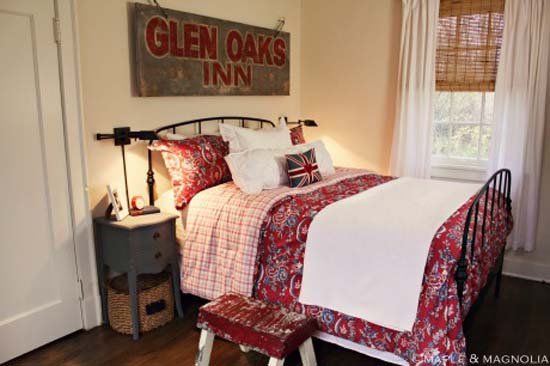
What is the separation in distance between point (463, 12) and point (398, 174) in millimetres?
1368

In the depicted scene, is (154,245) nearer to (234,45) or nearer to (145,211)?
(145,211)

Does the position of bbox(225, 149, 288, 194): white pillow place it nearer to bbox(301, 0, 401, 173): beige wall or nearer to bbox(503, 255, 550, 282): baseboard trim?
bbox(301, 0, 401, 173): beige wall

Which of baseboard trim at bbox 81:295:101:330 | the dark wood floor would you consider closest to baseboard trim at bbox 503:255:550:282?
the dark wood floor

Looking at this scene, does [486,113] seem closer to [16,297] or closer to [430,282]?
[430,282]

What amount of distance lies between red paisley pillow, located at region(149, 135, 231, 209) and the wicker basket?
19.6 inches

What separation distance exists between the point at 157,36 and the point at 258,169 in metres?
1.12

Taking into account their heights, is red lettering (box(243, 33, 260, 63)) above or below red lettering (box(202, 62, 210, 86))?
above

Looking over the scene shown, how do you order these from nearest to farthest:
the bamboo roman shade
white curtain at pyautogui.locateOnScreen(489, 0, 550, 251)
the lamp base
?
the lamp base < white curtain at pyautogui.locateOnScreen(489, 0, 550, 251) < the bamboo roman shade

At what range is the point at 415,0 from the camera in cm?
389

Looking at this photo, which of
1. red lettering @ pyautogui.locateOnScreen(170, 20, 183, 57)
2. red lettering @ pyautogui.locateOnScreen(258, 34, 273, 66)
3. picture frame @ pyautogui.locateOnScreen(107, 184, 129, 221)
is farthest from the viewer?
red lettering @ pyautogui.locateOnScreen(258, 34, 273, 66)

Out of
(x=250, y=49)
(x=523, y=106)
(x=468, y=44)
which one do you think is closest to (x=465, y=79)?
(x=468, y=44)

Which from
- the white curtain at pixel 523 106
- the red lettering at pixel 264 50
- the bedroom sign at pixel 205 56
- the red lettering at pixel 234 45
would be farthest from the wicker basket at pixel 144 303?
the white curtain at pixel 523 106

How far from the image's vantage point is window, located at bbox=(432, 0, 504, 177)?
3686mm

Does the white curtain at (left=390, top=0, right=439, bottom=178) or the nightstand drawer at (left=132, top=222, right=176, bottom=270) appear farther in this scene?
the white curtain at (left=390, top=0, right=439, bottom=178)
